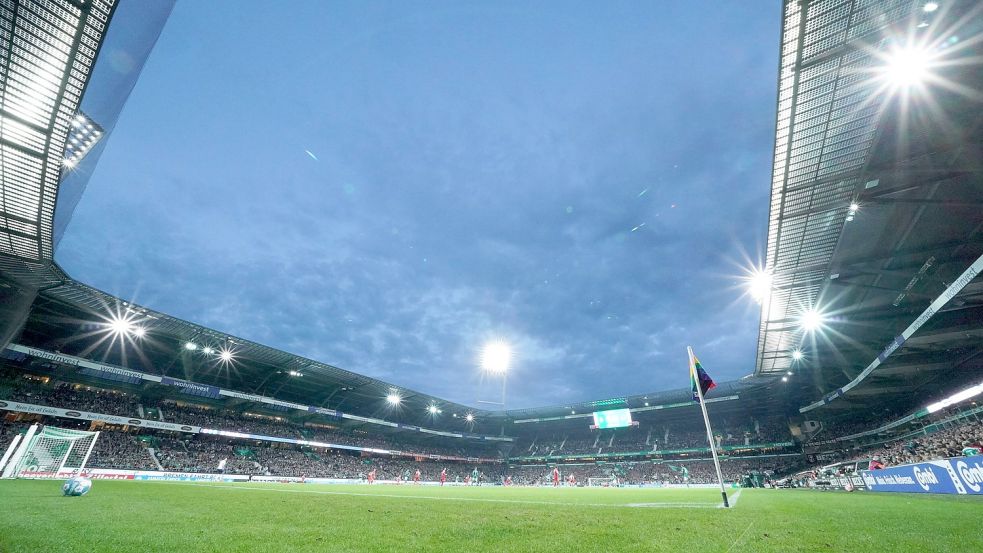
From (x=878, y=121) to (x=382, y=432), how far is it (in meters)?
66.2

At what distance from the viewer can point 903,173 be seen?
14.0 metres

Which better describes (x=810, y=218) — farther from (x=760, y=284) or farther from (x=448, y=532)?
(x=448, y=532)

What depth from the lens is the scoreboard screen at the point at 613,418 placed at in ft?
189

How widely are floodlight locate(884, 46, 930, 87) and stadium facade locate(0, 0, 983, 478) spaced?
0.09 meters

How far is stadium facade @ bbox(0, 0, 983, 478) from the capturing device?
11.0 meters

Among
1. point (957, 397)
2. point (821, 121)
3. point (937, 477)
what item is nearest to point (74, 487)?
point (821, 121)

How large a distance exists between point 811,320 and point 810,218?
1314 centimetres

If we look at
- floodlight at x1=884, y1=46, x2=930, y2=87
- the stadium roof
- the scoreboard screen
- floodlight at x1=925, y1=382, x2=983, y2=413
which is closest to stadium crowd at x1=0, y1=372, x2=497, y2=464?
the scoreboard screen

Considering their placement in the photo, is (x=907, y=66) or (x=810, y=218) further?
(x=810, y=218)

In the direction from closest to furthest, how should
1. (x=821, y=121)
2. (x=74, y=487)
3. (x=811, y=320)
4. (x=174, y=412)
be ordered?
(x=74, y=487)
(x=821, y=121)
(x=811, y=320)
(x=174, y=412)

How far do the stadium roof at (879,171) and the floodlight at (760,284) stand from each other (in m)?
0.56

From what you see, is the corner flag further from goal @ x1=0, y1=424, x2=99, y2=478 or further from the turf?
goal @ x1=0, y1=424, x2=99, y2=478

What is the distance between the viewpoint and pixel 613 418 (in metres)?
58.8

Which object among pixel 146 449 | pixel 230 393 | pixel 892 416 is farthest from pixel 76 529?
pixel 892 416
